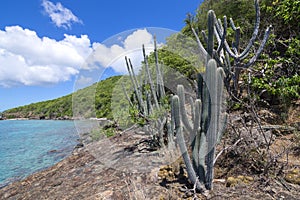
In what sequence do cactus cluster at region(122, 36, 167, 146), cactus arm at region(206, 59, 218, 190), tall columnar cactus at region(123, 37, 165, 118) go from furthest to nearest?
tall columnar cactus at region(123, 37, 165, 118) < cactus cluster at region(122, 36, 167, 146) < cactus arm at region(206, 59, 218, 190)

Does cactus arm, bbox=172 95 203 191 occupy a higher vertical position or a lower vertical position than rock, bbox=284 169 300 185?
higher

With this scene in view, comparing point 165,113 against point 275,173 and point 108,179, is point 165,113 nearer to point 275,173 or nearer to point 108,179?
point 108,179

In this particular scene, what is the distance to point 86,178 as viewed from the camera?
3.75 m

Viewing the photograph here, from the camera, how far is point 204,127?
257cm

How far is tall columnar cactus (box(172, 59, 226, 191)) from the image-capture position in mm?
2379

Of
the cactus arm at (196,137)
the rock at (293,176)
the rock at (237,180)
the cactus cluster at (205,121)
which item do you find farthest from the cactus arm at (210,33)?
the rock at (293,176)

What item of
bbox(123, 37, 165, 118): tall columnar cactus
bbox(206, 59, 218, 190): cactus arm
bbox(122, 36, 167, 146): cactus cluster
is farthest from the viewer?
bbox(123, 37, 165, 118): tall columnar cactus

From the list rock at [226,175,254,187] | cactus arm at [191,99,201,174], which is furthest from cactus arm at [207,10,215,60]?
rock at [226,175,254,187]

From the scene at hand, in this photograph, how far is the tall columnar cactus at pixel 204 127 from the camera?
2379mm

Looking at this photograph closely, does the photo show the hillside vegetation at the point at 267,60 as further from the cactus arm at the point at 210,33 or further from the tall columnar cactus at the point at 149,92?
the cactus arm at the point at 210,33

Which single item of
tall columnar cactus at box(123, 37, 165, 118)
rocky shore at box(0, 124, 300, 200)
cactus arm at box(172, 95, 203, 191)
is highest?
tall columnar cactus at box(123, 37, 165, 118)

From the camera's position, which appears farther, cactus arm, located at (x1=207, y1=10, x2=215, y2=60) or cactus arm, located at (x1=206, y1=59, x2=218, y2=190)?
cactus arm, located at (x1=207, y1=10, x2=215, y2=60)

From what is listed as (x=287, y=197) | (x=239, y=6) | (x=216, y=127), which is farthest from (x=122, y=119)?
(x=239, y=6)

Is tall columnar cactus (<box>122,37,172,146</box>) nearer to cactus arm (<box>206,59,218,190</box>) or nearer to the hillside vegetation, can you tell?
the hillside vegetation
